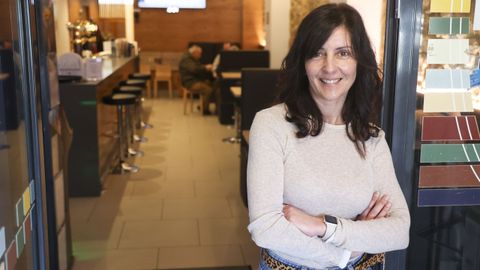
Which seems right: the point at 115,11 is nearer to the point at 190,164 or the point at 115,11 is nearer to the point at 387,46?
the point at 190,164

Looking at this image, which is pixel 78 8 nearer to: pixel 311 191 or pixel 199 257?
pixel 199 257

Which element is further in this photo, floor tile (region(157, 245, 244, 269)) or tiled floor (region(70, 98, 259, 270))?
tiled floor (region(70, 98, 259, 270))

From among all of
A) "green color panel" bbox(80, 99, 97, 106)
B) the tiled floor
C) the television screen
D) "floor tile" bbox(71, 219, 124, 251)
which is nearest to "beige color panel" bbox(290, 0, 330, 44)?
the tiled floor

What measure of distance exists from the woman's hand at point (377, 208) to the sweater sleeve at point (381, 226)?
0.7 inches

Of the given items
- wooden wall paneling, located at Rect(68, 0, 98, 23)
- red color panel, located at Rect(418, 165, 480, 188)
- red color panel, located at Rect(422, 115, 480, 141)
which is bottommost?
red color panel, located at Rect(418, 165, 480, 188)

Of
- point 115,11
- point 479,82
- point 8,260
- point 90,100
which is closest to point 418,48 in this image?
point 479,82

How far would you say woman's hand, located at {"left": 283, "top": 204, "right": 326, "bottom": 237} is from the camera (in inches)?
54.9

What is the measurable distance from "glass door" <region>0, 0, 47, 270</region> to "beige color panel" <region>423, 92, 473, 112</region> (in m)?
1.51

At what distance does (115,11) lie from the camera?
10.2 m

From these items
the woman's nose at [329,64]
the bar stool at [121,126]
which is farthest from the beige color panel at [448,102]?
the bar stool at [121,126]

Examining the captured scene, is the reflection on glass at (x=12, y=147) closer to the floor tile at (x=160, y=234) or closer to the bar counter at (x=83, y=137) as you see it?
Result: the floor tile at (x=160, y=234)

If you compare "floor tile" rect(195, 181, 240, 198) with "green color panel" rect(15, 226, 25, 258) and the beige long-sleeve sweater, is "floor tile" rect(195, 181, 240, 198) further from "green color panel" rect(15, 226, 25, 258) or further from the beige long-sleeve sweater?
the beige long-sleeve sweater

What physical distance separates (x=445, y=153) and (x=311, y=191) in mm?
907

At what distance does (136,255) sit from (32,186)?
1.72m
